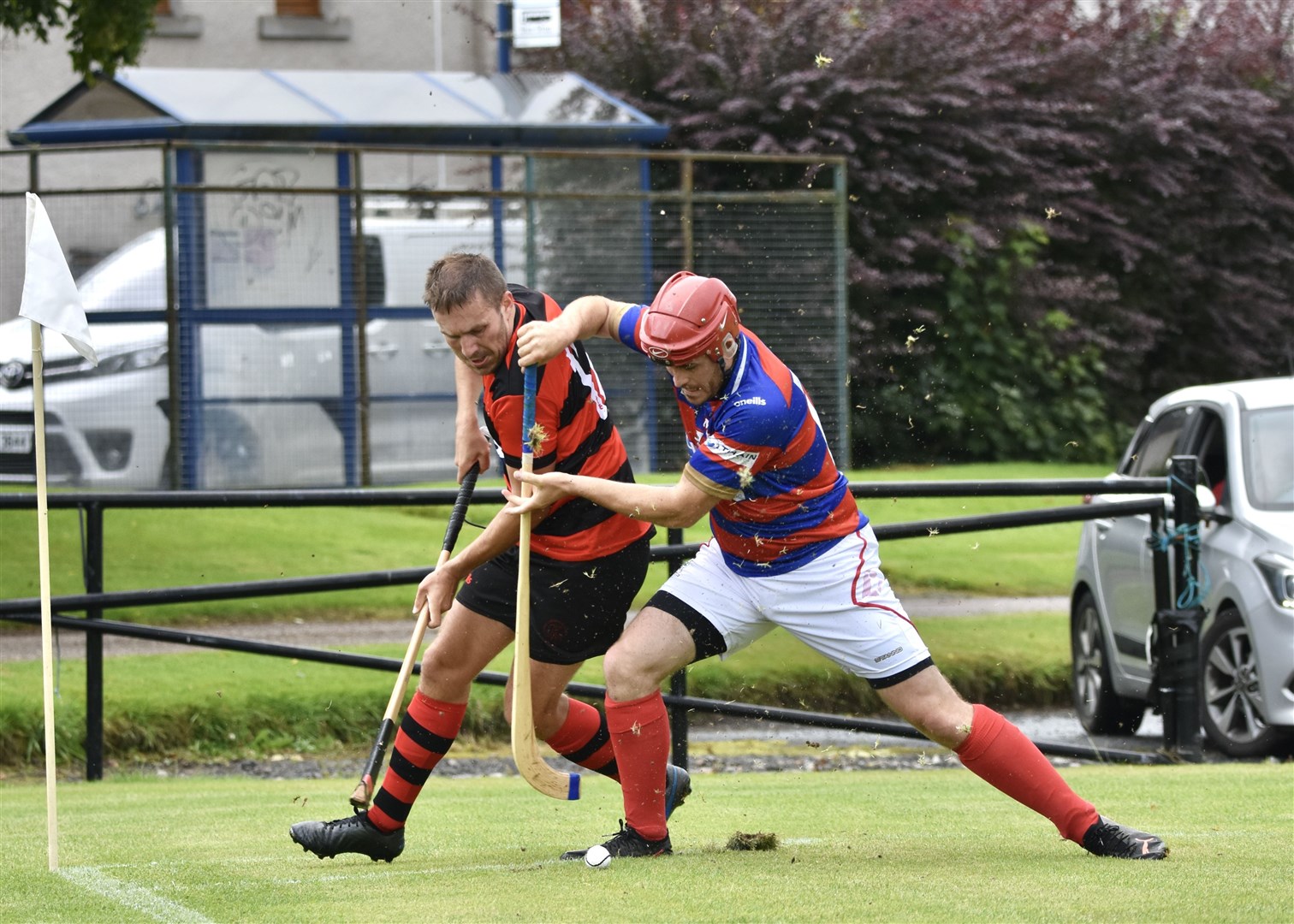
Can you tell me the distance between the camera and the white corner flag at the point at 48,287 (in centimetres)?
499

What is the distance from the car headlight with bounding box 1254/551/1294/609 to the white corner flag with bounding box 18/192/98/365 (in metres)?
5.61

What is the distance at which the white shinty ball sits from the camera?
16.8 ft

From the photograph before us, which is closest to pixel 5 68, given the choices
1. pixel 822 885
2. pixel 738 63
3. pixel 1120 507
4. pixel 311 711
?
pixel 738 63

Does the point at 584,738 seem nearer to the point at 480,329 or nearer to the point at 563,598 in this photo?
the point at 563,598

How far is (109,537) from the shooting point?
1340 cm

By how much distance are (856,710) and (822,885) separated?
5.87 meters

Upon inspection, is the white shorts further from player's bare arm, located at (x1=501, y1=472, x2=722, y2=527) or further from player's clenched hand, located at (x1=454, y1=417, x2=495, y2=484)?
player's clenched hand, located at (x1=454, y1=417, x2=495, y2=484)

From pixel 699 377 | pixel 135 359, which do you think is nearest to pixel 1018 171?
pixel 135 359

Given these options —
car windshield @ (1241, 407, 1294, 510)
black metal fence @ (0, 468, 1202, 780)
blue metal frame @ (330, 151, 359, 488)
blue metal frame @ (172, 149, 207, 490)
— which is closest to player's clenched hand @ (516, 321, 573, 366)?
black metal fence @ (0, 468, 1202, 780)

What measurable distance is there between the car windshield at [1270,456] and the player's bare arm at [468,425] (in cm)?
464

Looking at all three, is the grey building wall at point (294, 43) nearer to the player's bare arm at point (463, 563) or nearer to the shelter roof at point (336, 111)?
the shelter roof at point (336, 111)

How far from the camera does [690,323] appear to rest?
479 centimetres

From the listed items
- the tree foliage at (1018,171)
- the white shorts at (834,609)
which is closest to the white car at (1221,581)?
the white shorts at (834,609)

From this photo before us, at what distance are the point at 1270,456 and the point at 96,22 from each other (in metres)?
8.00
